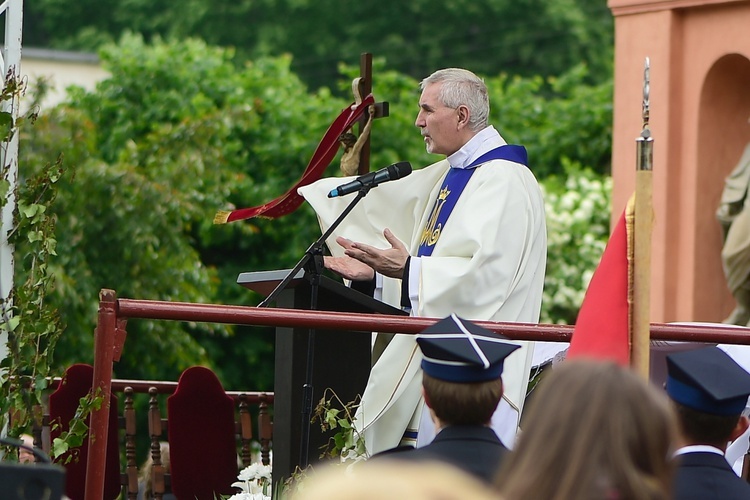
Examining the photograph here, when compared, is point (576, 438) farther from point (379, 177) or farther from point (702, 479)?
point (379, 177)

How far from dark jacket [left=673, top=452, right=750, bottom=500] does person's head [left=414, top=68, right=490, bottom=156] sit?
2.77 m

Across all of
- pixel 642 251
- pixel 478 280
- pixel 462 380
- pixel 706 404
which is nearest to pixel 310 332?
pixel 478 280

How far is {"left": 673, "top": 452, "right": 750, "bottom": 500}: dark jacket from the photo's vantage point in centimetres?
336

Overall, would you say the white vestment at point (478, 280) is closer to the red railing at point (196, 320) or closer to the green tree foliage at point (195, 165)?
the red railing at point (196, 320)

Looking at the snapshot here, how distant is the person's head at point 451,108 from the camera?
5906 mm

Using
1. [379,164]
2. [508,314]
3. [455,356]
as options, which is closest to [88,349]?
[379,164]

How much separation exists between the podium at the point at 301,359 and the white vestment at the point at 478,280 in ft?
0.48

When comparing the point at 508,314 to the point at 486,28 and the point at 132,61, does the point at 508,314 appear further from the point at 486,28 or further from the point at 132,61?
the point at 486,28

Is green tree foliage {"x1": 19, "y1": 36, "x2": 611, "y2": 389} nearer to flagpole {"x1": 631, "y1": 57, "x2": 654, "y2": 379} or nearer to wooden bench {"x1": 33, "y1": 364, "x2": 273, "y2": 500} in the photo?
wooden bench {"x1": 33, "y1": 364, "x2": 273, "y2": 500}

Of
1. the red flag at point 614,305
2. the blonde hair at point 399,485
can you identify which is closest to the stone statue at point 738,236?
the red flag at point 614,305

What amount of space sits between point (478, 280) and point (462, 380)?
2125 millimetres

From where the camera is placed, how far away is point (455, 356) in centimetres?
352

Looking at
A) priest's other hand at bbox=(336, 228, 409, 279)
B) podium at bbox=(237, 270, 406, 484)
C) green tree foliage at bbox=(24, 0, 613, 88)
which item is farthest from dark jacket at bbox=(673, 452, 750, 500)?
green tree foliage at bbox=(24, 0, 613, 88)

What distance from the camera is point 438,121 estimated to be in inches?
233
